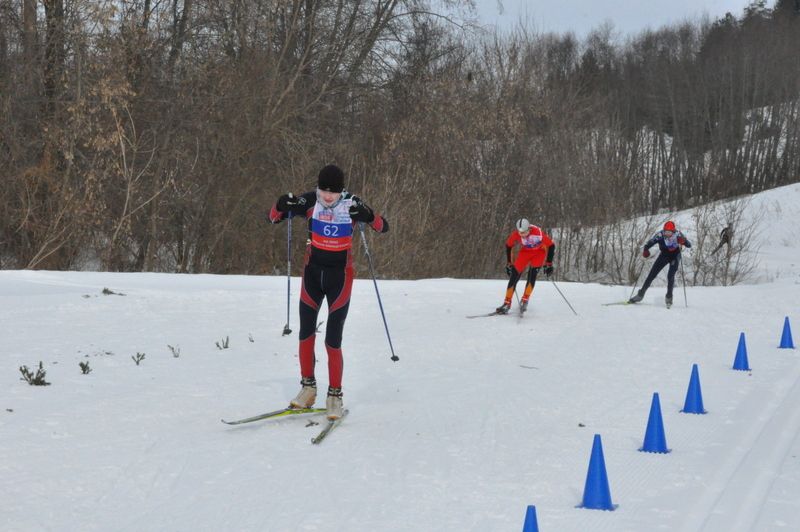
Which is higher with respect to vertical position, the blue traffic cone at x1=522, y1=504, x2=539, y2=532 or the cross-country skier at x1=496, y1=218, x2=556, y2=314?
the cross-country skier at x1=496, y1=218, x2=556, y2=314

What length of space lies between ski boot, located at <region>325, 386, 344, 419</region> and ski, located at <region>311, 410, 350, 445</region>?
0.12 ft

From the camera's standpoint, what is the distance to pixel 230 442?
20.2 ft

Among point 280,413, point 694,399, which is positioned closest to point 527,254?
point 694,399

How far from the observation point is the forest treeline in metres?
18.3

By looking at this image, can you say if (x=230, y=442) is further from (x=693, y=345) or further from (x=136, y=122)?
(x=136, y=122)

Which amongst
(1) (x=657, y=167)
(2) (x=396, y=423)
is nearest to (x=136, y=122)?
(2) (x=396, y=423)

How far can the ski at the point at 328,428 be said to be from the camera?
620 centimetres

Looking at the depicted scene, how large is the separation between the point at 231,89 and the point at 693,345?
47.3ft

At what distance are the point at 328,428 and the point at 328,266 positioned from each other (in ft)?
4.12

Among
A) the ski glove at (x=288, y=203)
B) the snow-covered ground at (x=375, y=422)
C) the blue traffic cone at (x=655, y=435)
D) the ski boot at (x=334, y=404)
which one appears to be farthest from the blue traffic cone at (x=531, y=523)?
the ski glove at (x=288, y=203)

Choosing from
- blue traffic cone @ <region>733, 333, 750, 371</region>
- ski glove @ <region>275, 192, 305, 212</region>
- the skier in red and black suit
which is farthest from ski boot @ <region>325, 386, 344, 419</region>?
blue traffic cone @ <region>733, 333, 750, 371</region>

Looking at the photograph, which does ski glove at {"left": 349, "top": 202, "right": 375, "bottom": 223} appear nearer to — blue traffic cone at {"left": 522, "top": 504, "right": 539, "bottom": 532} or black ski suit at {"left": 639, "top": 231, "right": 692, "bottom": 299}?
blue traffic cone at {"left": 522, "top": 504, "right": 539, "bottom": 532}

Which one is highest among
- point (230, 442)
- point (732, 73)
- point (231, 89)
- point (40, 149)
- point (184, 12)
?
point (732, 73)

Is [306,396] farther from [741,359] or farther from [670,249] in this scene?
[670,249]
